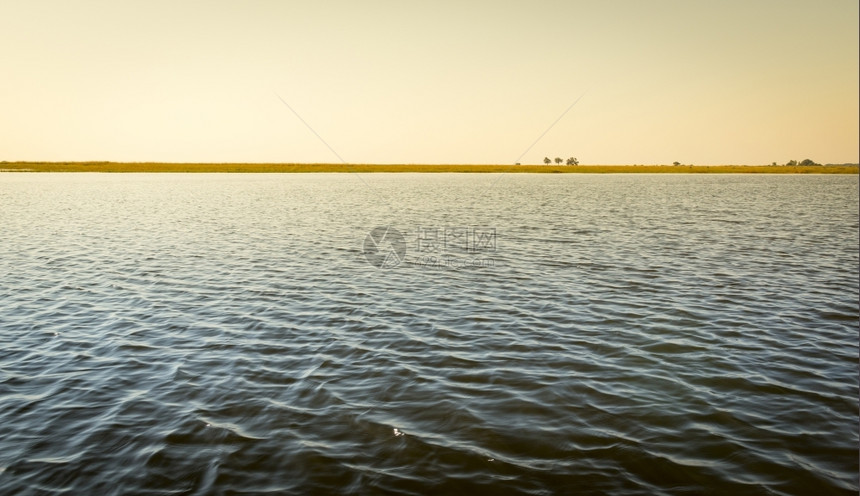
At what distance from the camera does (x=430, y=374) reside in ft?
41.2

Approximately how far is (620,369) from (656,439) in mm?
3327

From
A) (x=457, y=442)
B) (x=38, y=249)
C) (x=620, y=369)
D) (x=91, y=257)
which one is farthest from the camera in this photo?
(x=38, y=249)

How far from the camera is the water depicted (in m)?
8.57

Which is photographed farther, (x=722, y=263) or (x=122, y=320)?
(x=722, y=263)

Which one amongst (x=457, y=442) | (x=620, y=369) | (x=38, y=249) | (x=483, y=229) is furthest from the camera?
(x=483, y=229)

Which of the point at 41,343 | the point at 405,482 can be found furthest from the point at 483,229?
the point at 405,482

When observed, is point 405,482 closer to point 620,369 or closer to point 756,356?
point 620,369

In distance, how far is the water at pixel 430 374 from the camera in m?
8.57

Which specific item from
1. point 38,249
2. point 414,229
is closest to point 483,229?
point 414,229

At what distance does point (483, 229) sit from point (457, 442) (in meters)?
32.4

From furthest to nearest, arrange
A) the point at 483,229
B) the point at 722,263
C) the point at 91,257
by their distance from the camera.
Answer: the point at 483,229
the point at 91,257
the point at 722,263

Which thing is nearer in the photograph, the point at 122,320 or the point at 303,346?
the point at 303,346

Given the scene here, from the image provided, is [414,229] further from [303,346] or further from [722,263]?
[303,346]

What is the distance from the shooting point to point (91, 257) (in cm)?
2797
